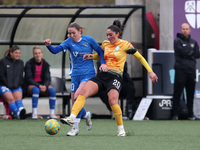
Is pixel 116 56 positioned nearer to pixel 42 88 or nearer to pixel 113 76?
pixel 113 76

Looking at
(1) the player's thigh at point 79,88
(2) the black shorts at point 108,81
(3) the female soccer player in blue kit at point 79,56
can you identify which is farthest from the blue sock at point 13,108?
(2) the black shorts at point 108,81

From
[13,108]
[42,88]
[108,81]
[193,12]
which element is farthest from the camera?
[193,12]

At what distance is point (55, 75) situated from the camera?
1521 cm

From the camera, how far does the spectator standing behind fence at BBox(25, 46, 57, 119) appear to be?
13.7m

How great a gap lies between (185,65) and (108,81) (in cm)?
492

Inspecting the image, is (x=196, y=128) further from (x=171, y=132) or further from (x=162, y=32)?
(x=162, y=32)

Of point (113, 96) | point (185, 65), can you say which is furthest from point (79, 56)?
point (185, 65)

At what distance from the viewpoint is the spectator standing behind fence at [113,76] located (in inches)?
348

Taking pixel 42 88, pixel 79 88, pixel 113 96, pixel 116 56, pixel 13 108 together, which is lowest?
pixel 13 108

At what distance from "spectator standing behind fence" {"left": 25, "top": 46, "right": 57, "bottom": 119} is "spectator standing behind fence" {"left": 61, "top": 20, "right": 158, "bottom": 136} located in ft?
15.2

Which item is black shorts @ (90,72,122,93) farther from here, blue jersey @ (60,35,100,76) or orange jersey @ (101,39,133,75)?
blue jersey @ (60,35,100,76)

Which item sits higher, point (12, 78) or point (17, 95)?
point (12, 78)

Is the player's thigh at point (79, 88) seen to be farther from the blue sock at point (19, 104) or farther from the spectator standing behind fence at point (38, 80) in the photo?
the spectator standing behind fence at point (38, 80)

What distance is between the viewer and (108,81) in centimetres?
897
